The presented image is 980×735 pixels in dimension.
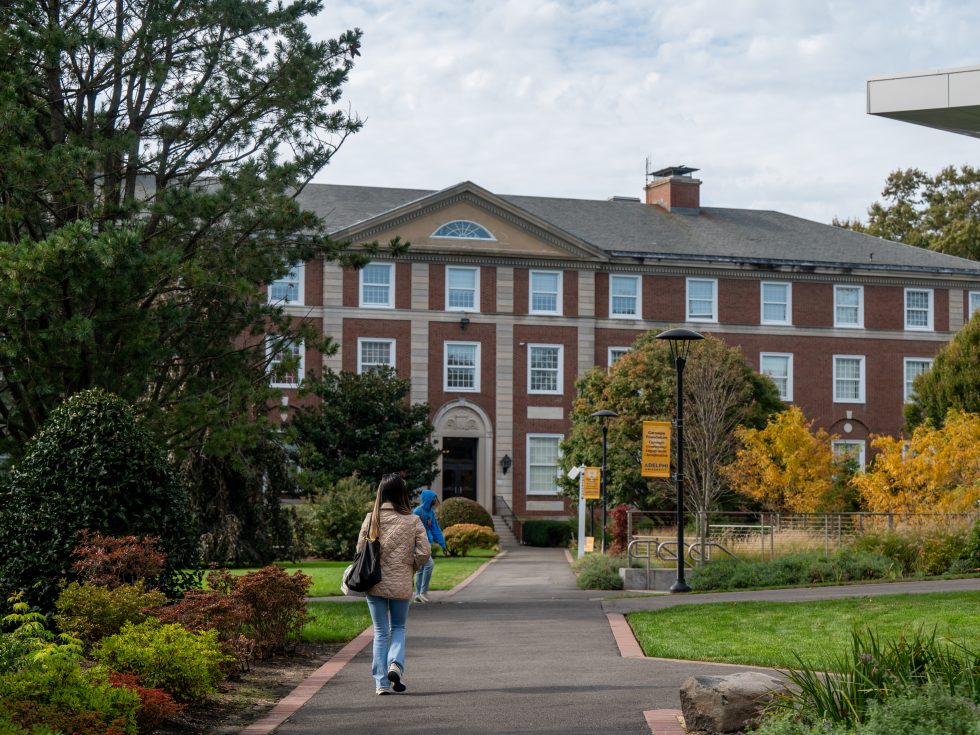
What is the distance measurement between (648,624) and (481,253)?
113 feet

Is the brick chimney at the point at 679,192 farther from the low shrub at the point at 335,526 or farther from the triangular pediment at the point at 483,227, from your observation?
the low shrub at the point at 335,526

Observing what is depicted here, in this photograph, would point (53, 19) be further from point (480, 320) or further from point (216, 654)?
point (480, 320)

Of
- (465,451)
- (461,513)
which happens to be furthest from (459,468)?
(461,513)

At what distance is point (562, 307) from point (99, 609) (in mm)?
40340

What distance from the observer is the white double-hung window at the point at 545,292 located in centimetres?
5028

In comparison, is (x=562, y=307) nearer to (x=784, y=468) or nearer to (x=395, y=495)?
(x=784, y=468)

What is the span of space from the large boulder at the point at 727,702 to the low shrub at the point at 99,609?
185 inches

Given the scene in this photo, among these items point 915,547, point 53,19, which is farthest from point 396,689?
point 915,547

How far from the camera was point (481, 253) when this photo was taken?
49656 millimetres

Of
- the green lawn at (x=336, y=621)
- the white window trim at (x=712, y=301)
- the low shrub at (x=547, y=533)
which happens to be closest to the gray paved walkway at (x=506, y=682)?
the green lawn at (x=336, y=621)

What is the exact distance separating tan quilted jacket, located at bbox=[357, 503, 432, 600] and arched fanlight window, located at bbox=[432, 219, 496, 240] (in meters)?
39.2

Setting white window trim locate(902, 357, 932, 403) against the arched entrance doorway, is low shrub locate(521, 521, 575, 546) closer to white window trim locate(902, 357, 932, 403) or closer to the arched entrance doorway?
the arched entrance doorway

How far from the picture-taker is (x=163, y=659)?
938 centimetres

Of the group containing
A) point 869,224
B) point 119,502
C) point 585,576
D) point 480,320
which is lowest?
point 585,576
